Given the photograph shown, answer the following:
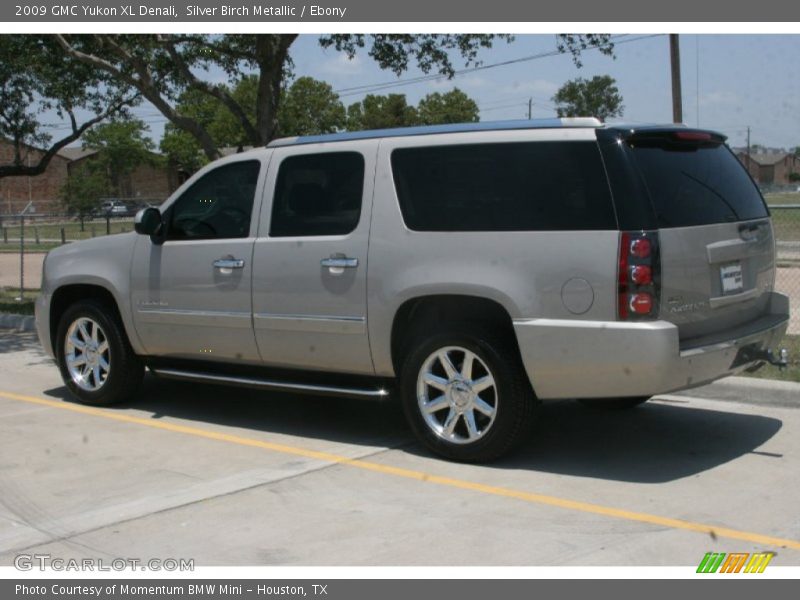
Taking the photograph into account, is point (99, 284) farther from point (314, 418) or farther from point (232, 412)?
point (314, 418)

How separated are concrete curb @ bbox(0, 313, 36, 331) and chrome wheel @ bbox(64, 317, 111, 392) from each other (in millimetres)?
→ 5088

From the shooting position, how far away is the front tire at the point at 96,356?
7684 mm

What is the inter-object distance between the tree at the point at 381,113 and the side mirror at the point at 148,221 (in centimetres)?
5401

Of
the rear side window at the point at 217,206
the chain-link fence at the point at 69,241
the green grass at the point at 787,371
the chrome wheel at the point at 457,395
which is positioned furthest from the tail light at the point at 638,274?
the chain-link fence at the point at 69,241

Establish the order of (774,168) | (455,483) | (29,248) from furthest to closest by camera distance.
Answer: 1. (774,168)
2. (29,248)
3. (455,483)

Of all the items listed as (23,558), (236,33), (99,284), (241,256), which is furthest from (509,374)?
(236,33)

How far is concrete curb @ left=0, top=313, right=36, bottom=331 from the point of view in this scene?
1276cm

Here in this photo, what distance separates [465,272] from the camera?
5.83 m

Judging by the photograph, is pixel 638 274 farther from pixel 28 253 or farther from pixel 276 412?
pixel 28 253

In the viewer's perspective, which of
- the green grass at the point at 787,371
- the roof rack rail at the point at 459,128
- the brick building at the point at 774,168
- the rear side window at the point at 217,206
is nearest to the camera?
the roof rack rail at the point at 459,128

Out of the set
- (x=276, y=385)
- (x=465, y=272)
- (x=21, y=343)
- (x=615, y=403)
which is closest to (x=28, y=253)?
(x=21, y=343)

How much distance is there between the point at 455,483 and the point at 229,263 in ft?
7.72

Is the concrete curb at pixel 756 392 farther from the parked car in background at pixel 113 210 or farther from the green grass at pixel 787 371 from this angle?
the parked car in background at pixel 113 210

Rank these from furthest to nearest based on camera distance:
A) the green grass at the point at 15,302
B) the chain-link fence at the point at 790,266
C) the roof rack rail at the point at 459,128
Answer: the green grass at the point at 15,302, the chain-link fence at the point at 790,266, the roof rack rail at the point at 459,128
